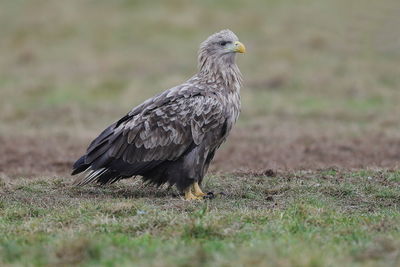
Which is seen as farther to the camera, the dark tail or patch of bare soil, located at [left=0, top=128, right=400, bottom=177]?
patch of bare soil, located at [left=0, top=128, right=400, bottom=177]

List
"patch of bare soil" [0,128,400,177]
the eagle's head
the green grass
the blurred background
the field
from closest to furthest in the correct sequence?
the green grass
the field
the eagle's head
"patch of bare soil" [0,128,400,177]
the blurred background

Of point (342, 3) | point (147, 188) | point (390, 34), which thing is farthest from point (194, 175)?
point (342, 3)

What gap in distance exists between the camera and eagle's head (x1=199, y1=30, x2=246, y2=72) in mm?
10906

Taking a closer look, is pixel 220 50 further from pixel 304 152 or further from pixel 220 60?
pixel 304 152

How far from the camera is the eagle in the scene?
1017cm

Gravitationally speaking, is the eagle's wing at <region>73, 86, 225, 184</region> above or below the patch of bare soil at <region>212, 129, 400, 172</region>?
above

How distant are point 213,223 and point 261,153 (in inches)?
321

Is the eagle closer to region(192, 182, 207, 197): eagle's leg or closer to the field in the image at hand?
region(192, 182, 207, 197): eagle's leg

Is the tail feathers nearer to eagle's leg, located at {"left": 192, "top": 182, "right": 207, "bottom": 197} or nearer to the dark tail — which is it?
the dark tail

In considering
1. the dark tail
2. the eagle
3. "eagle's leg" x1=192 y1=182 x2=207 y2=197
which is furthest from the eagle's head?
the dark tail

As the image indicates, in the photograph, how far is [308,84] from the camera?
81.1 feet

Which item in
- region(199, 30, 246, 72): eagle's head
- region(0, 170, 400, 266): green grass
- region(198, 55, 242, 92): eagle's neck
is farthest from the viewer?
region(199, 30, 246, 72): eagle's head

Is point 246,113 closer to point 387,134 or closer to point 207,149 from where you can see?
point 387,134

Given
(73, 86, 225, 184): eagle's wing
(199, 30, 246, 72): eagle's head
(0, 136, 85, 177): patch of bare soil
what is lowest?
(0, 136, 85, 177): patch of bare soil
